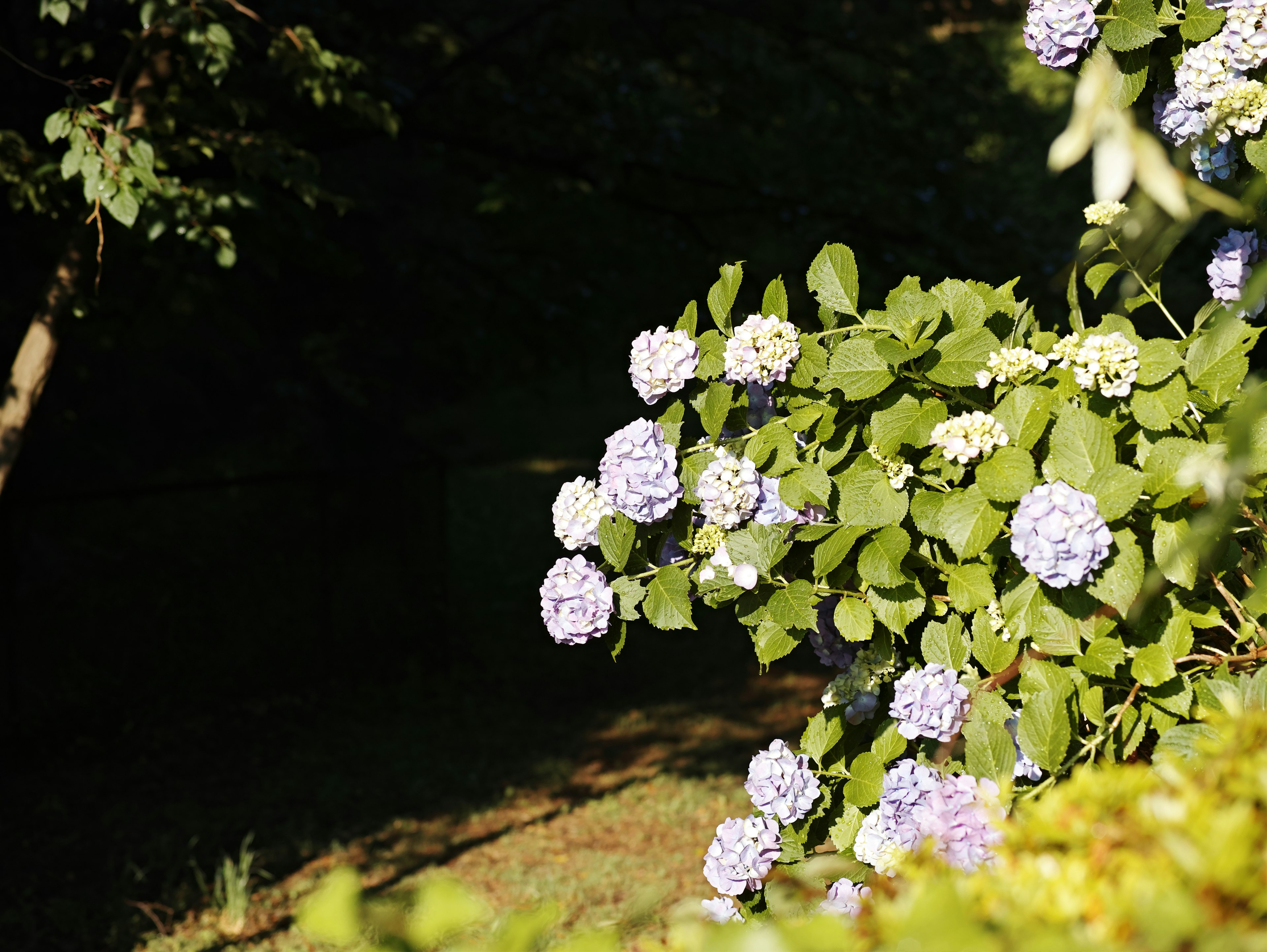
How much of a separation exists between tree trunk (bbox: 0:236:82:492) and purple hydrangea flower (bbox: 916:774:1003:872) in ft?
10.9

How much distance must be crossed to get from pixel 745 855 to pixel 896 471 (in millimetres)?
674

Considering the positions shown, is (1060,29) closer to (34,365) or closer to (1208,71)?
(1208,71)

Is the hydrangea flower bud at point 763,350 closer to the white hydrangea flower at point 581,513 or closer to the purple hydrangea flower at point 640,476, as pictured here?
the purple hydrangea flower at point 640,476

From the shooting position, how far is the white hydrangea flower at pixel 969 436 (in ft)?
5.04

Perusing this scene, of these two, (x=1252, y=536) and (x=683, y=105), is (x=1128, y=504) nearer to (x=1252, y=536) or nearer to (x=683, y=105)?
(x=1252, y=536)

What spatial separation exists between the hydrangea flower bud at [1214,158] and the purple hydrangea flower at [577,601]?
120 cm

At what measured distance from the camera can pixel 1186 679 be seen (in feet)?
5.01

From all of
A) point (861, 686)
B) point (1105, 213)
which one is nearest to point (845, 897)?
point (861, 686)

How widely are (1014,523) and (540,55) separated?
19.8 feet

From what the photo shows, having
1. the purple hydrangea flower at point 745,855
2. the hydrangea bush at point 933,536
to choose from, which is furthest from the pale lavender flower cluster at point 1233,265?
the purple hydrangea flower at point 745,855

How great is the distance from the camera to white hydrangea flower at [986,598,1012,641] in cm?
158

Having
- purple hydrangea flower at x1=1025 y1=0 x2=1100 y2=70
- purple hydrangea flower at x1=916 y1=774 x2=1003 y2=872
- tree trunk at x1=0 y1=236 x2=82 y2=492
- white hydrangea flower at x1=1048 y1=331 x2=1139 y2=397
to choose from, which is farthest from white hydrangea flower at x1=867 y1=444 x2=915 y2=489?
tree trunk at x1=0 y1=236 x2=82 y2=492

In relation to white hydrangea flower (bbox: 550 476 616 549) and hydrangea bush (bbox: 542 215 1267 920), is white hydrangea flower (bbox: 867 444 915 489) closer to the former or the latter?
hydrangea bush (bbox: 542 215 1267 920)

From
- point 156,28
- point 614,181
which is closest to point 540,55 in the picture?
point 614,181
